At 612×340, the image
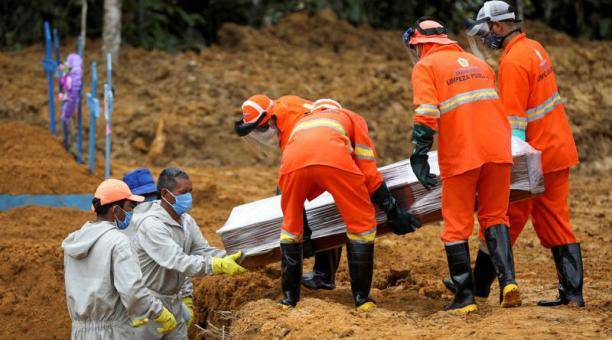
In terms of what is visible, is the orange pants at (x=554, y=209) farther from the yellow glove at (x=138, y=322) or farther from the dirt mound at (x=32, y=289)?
the dirt mound at (x=32, y=289)

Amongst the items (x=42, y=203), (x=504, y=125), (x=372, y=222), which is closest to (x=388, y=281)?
(x=372, y=222)

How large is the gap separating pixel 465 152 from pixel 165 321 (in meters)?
2.51

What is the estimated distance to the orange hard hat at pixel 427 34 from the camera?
7246 millimetres

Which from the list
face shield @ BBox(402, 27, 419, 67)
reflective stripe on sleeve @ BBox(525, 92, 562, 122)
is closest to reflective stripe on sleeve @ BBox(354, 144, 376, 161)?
face shield @ BBox(402, 27, 419, 67)

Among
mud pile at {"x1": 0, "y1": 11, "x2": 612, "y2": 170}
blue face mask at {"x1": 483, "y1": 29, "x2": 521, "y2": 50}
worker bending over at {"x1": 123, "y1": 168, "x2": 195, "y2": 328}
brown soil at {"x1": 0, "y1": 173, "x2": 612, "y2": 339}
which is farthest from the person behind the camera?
mud pile at {"x1": 0, "y1": 11, "x2": 612, "y2": 170}

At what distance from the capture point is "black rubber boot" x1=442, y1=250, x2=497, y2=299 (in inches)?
302

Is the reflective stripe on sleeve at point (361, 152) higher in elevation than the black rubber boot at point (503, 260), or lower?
higher

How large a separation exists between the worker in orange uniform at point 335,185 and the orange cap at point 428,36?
0.75 metres

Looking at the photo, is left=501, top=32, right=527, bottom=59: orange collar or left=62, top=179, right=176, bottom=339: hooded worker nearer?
left=62, top=179, right=176, bottom=339: hooded worker

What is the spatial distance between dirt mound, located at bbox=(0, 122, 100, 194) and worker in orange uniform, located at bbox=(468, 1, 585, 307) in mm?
7227

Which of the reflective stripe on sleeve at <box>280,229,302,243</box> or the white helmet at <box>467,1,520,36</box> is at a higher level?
the white helmet at <box>467,1,520,36</box>

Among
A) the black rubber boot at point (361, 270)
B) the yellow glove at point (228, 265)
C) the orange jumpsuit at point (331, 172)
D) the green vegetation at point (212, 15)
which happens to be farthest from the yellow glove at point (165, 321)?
the green vegetation at point (212, 15)

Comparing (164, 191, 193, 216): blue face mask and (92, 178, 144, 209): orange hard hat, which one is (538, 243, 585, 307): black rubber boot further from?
(92, 178, 144, 209): orange hard hat

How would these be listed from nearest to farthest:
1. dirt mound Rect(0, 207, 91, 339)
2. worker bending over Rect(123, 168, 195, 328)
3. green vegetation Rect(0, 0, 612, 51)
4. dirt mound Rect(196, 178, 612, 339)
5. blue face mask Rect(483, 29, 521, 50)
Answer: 1. dirt mound Rect(196, 178, 612, 339)
2. blue face mask Rect(483, 29, 521, 50)
3. worker bending over Rect(123, 168, 195, 328)
4. dirt mound Rect(0, 207, 91, 339)
5. green vegetation Rect(0, 0, 612, 51)
